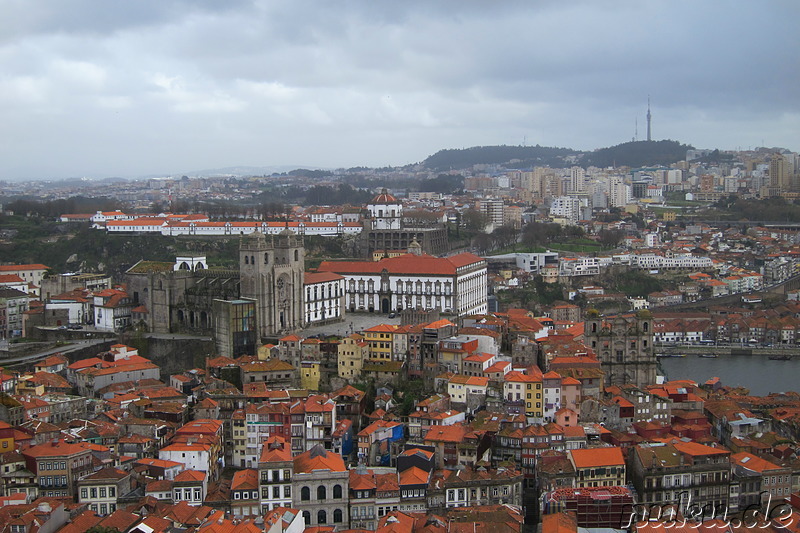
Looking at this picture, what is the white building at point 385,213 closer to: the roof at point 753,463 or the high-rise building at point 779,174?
the roof at point 753,463

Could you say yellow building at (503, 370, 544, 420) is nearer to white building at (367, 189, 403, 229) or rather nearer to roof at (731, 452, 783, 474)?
roof at (731, 452, 783, 474)

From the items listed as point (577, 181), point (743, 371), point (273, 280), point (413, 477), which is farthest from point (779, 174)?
point (413, 477)

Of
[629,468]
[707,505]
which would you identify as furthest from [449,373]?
[707,505]

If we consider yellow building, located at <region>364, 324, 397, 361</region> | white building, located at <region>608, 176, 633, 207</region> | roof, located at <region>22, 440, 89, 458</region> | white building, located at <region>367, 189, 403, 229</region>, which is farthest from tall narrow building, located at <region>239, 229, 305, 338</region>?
white building, located at <region>608, 176, 633, 207</region>

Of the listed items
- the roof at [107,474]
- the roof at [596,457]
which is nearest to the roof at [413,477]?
the roof at [596,457]

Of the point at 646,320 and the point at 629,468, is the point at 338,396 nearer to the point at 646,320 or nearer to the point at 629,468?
the point at 629,468
